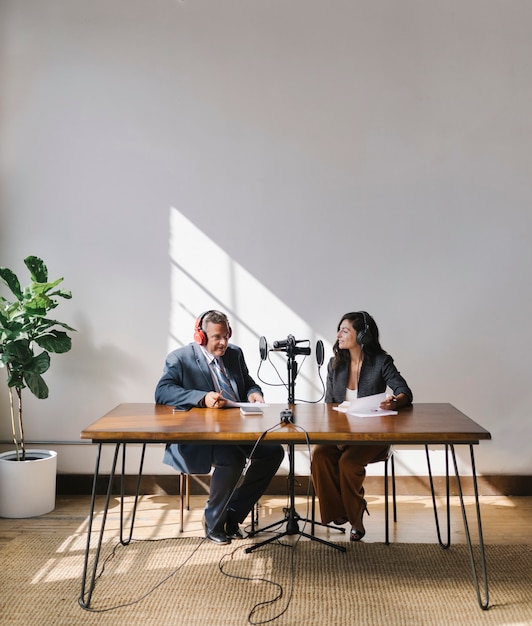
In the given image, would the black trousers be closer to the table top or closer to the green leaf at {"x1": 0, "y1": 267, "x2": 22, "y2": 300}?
the table top

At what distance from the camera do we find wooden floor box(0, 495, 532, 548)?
379 centimetres

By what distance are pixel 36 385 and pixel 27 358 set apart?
0.57 feet

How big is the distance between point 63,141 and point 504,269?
3.11 metres

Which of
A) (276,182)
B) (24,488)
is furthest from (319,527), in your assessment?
(276,182)

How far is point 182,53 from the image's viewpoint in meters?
4.72

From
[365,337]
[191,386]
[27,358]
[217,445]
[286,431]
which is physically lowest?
[217,445]

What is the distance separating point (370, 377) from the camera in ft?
12.6

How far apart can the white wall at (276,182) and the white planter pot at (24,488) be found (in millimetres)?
450

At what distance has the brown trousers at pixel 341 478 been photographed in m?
3.53

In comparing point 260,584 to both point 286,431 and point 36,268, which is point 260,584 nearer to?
point 286,431

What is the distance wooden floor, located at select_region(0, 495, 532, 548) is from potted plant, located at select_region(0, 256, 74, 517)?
0.35ft

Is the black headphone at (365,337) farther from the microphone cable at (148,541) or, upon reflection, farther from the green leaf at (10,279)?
the green leaf at (10,279)

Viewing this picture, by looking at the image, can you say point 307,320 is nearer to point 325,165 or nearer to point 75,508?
point 325,165

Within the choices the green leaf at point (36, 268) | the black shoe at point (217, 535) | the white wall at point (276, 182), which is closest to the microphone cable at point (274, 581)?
the black shoe at point (217, 535)
